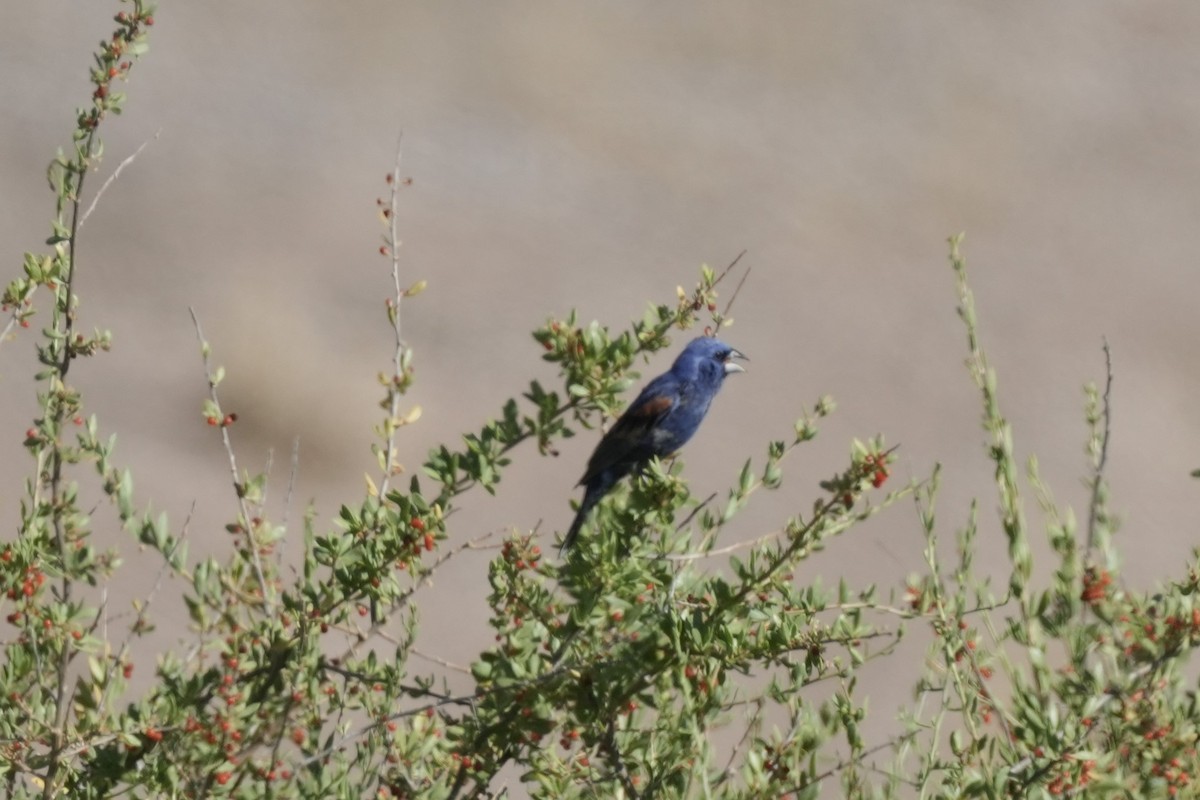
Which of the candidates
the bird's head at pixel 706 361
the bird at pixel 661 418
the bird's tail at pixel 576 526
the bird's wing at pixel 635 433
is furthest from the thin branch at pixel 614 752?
the bird's head at pixel 706 361

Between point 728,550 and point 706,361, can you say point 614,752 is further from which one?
point 706,361

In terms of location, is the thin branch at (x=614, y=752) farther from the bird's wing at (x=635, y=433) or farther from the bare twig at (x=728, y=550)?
the bird's wing at (x=635, y=433)

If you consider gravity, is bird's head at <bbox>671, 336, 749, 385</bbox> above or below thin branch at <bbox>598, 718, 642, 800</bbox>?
above

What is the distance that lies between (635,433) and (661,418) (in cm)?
14

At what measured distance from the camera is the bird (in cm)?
405

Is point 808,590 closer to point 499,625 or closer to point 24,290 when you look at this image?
point 499,625

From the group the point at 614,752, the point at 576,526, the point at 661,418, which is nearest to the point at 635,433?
the point at 661,418

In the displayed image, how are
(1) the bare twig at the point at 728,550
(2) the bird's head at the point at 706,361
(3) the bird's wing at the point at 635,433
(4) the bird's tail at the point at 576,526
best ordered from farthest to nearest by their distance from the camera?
(2) the bird's head at the point at 706,361
(3) the bird's wing at the point at 635,433
(4) the bird's tail at the point at 576,526
(1) the bare twig at the point at 728,550

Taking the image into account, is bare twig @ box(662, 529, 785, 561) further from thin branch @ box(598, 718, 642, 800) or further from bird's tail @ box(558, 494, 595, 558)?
bird's tail @ box(558, 494, 595, 558)

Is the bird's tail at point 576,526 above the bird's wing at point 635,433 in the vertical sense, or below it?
below

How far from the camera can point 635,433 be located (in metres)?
4.08

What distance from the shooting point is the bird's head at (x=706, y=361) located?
14.6ft

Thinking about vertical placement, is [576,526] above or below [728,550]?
above

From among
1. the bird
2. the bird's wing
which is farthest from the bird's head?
the bird's wing
